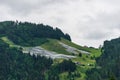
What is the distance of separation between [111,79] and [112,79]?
0.27 metres

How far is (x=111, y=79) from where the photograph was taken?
8181cm

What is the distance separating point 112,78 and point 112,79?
273mm

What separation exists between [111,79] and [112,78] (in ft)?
1.00

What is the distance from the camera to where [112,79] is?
268 feet

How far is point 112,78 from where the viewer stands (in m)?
81.8
